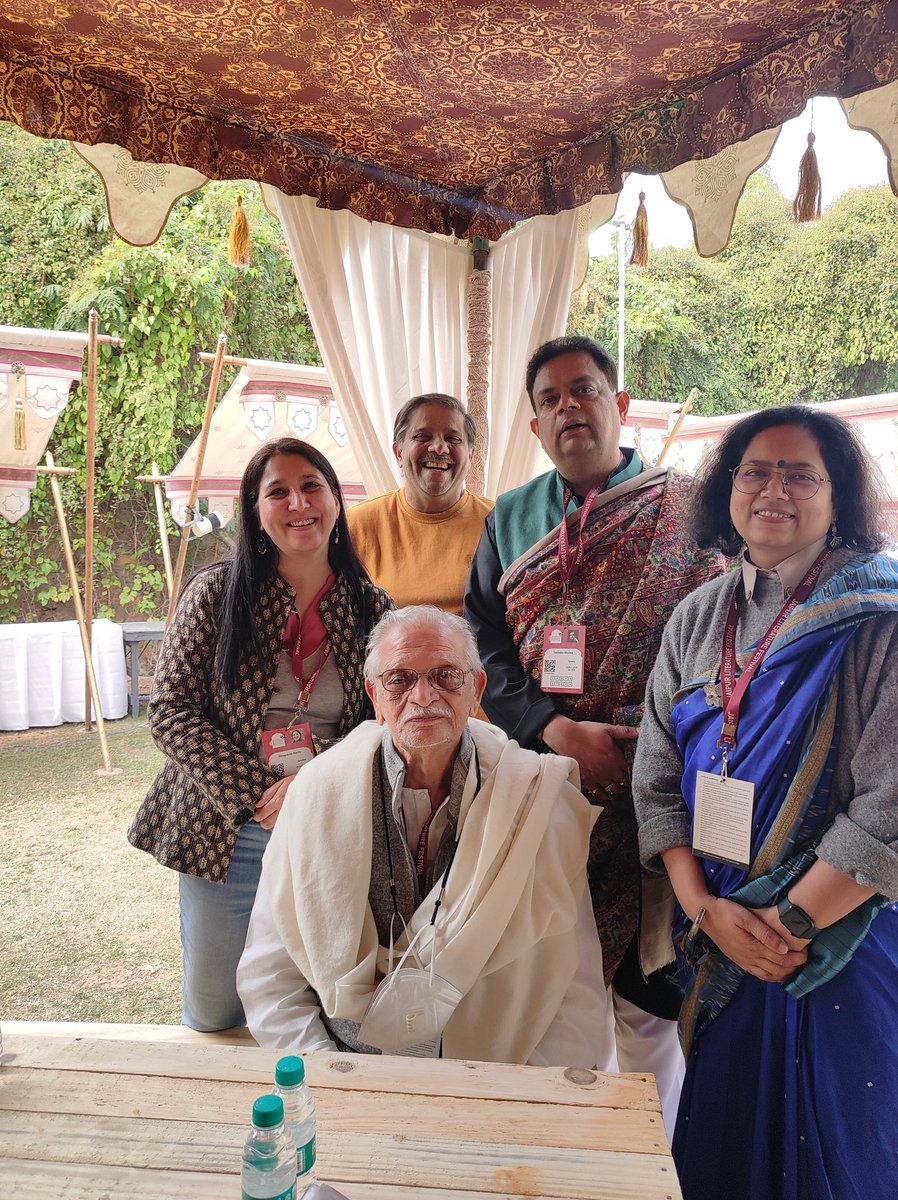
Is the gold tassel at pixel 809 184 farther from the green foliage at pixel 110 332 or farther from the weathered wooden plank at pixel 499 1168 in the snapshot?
the green foliage at pixel 110 332

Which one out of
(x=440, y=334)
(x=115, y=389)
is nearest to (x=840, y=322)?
(x=115, y=389)

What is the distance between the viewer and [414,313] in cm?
318

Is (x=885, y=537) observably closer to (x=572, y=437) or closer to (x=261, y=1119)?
(x=572, y=437)

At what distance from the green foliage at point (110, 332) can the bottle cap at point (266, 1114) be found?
8.09 meters

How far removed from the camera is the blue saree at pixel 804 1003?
129cm

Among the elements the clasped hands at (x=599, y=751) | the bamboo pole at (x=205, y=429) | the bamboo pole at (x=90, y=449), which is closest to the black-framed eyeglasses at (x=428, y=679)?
the clasped hands at (x=599, y=751)

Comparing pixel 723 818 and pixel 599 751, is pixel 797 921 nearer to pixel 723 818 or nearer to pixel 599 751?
pixel 723 818

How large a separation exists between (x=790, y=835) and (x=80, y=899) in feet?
11.5

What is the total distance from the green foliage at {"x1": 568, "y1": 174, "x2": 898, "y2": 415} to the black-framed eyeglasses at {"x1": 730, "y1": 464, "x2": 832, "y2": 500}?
1136cm

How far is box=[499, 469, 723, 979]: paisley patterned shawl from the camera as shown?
184cm

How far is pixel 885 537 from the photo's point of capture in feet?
4.77

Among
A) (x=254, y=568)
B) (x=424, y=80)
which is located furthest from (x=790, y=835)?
(x=424, y=80)

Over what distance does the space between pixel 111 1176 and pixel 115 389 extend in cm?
869

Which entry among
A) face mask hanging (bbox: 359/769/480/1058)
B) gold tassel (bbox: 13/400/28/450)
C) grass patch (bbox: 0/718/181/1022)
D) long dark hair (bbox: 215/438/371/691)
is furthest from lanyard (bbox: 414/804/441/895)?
gold tassel (bbox: 13/400/28/450)
